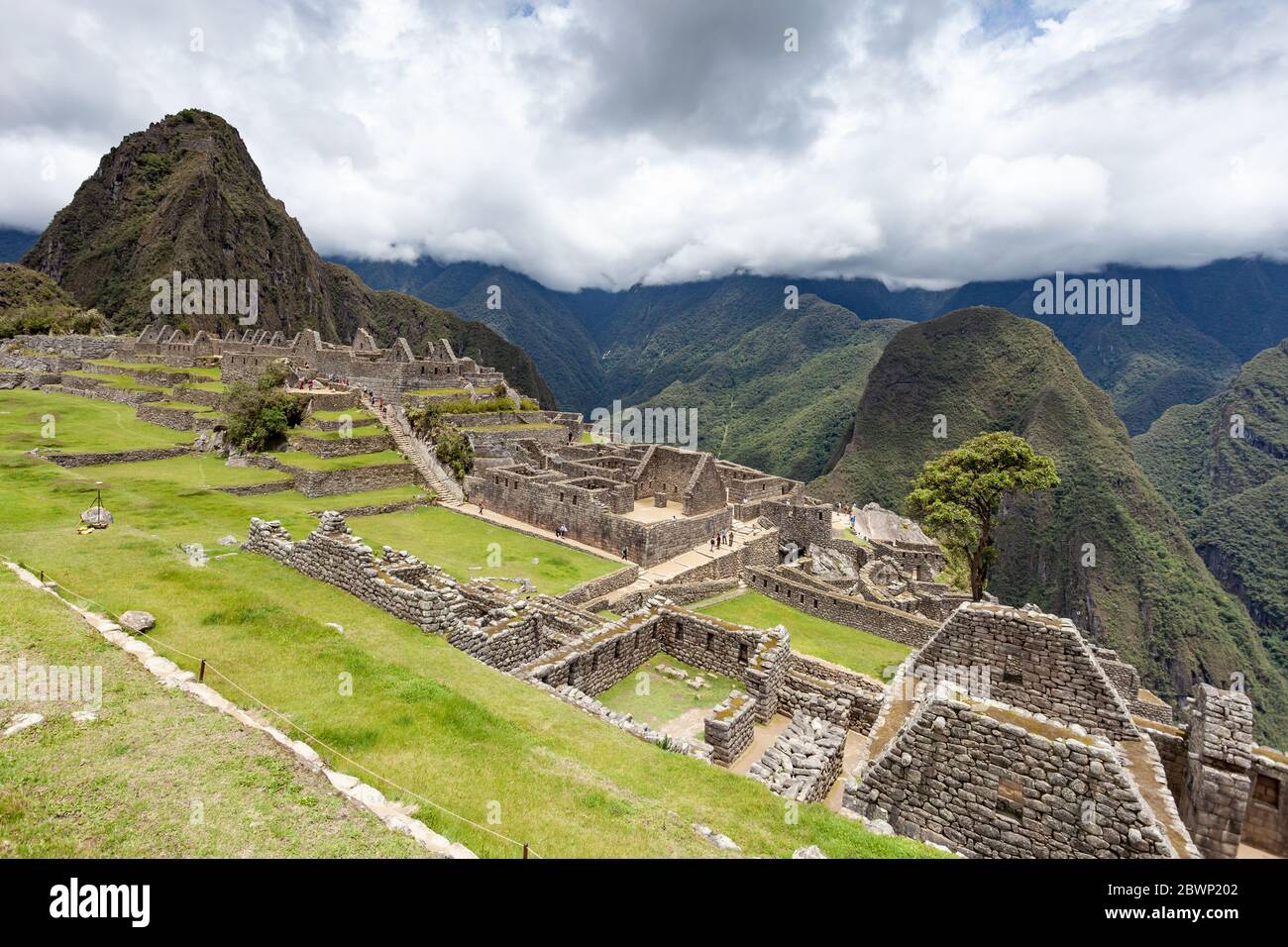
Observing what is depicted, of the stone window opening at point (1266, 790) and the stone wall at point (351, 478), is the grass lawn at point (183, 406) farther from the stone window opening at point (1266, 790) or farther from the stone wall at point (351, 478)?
the stone window opening at point (1266, 790)

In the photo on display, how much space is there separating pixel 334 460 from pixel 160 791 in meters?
26.3

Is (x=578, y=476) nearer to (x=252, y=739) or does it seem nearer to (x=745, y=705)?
(x=745, y=705)

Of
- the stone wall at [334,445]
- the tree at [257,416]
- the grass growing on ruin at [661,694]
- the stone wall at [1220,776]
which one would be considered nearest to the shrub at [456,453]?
the stone wall at [334,445]

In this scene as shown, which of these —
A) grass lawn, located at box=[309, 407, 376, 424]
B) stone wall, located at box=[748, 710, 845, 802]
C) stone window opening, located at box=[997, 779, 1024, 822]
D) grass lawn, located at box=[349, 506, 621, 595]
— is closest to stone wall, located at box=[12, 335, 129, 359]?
grass lawn, located at box=[309, 407, 376, 424]

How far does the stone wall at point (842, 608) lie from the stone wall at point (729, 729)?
41.8 feet

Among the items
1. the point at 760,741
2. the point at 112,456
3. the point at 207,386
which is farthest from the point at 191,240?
the point at 760,741

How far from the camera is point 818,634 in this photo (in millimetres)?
20031

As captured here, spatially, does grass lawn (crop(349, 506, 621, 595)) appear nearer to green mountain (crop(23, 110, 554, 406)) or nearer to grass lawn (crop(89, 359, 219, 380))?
grass lawn (crop(89, 359, 219, 380))

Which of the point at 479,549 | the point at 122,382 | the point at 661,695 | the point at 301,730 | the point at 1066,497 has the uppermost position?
the point at 122,382

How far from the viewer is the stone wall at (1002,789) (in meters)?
5.93

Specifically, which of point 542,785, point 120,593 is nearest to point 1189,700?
point 542,785

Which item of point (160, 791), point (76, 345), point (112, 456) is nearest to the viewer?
point (160, 791)

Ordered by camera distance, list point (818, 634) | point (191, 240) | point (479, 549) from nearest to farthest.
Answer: point (818, 634)
point (479, 549)
point (191, 240)

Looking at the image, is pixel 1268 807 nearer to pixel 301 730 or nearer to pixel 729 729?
pixel 729 729
